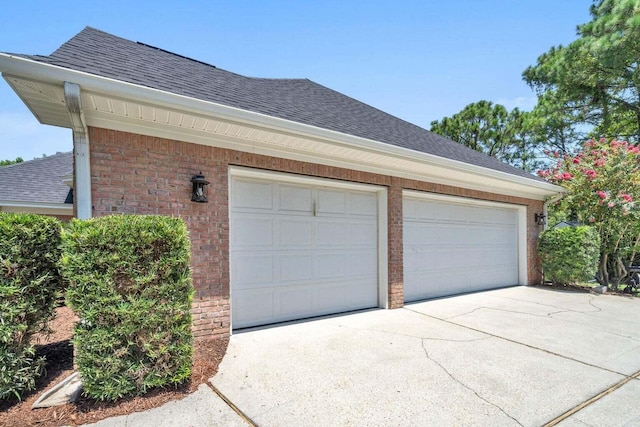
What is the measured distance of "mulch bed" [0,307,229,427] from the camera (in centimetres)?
266

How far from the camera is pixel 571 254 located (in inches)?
340

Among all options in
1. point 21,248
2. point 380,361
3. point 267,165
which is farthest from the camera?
point 267,165

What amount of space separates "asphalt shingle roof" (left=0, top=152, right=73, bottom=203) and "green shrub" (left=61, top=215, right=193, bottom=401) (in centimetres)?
775

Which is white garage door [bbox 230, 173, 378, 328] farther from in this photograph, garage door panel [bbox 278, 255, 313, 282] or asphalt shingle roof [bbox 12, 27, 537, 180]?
asphalt shingle roof [bbox 12, 27, 537, 180]

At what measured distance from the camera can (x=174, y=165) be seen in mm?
4254

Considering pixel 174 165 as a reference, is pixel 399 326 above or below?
below

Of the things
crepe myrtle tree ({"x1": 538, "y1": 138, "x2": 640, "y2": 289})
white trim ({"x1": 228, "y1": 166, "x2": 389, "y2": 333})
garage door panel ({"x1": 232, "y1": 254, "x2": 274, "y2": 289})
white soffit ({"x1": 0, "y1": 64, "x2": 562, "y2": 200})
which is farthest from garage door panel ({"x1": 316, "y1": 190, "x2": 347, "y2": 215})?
crepe myrtle tree ({"x1": 538, "y1": 138, "x2": 640, "y2": 289})

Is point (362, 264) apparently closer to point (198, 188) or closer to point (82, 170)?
point (198, 188)

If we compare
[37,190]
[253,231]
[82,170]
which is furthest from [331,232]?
[37,190]

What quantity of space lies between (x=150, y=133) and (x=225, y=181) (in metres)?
1.07

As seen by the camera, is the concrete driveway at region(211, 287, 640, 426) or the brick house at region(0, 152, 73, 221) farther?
the brick house at region(0, 152, 73, 221)

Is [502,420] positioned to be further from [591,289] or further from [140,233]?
[591,289]

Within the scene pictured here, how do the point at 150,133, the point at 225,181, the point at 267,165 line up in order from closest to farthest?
the point at 150,133
the point at 225,181
the point at 267,165

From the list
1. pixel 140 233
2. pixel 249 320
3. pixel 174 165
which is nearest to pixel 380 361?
pixel 249 320
